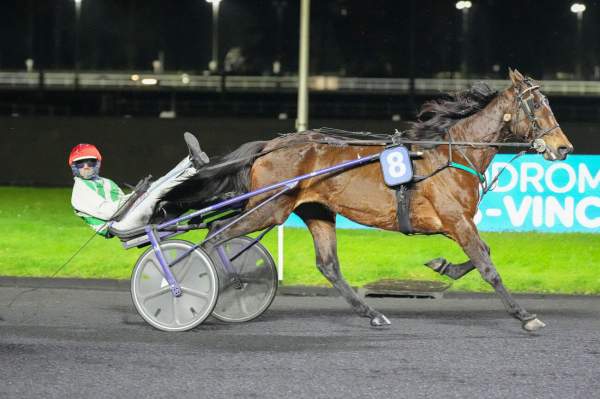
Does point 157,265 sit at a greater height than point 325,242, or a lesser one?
lesser

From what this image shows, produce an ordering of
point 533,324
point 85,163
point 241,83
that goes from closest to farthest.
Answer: point 533,324 → point 85,163 → point 241,83

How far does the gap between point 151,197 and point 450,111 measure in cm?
241

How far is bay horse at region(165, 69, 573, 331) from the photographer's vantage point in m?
7.88

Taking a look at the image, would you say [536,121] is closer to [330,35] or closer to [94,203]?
[94,203]

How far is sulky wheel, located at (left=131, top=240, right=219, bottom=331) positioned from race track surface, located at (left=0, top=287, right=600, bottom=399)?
0.13 m

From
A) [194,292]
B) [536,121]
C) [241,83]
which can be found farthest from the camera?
[241,83]

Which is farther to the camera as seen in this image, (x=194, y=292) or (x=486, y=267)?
(x=194, y=292)

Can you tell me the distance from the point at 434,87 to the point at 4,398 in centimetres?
3323

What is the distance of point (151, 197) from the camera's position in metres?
8.02

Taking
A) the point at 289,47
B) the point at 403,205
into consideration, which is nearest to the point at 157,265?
the point at 403,205

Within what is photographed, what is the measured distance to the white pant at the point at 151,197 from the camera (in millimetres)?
7996

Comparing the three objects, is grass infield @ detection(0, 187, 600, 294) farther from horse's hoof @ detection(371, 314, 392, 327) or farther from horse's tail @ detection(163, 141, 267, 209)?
horse's tail @ detection(163, 141, 267, 209)

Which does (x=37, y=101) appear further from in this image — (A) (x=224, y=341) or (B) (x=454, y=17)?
(A) (x=224, y=341)

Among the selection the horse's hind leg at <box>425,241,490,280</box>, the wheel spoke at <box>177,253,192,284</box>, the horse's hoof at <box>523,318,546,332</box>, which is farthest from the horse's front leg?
the wheel spoke at <box>177,253,192,284</box>
